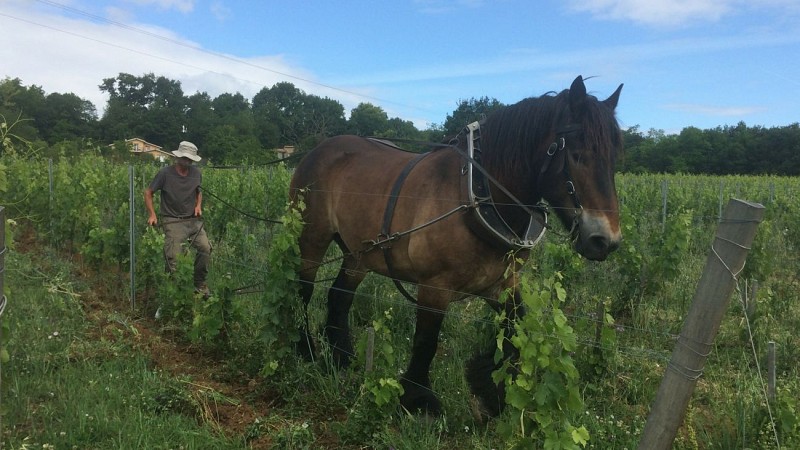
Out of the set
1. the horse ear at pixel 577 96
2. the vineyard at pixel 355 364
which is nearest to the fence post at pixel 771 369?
the vineyard at pixel 355 364

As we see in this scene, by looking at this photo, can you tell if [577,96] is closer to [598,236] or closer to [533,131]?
[533,131]

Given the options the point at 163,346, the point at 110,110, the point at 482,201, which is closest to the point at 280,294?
the point at 163,346

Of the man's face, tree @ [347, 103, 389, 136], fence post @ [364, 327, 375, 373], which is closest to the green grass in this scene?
fence post @ [364, 327, 375, 373]

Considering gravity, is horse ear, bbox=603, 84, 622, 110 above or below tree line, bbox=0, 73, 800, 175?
below

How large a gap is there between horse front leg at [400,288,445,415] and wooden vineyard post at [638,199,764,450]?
1410 millimetres

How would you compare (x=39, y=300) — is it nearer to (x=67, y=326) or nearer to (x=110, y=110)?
(x=67, y=326)

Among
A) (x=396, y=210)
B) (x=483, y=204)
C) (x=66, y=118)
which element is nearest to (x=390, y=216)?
(x=396, y=210)

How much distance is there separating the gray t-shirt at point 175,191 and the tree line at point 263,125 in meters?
38.4

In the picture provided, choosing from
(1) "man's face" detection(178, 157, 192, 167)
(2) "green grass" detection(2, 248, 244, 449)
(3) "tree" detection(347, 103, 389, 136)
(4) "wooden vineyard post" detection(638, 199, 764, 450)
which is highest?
(3) "tree" detection(347, 103, 389, 136)

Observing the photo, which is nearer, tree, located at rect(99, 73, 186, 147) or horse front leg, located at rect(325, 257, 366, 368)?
horse front leg, located at rect(325, 257, 366, 368)

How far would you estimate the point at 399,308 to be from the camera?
5.02 m

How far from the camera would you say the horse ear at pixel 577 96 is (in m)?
2.69

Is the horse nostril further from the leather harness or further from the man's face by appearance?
the man's face

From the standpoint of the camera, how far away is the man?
5.83 m
